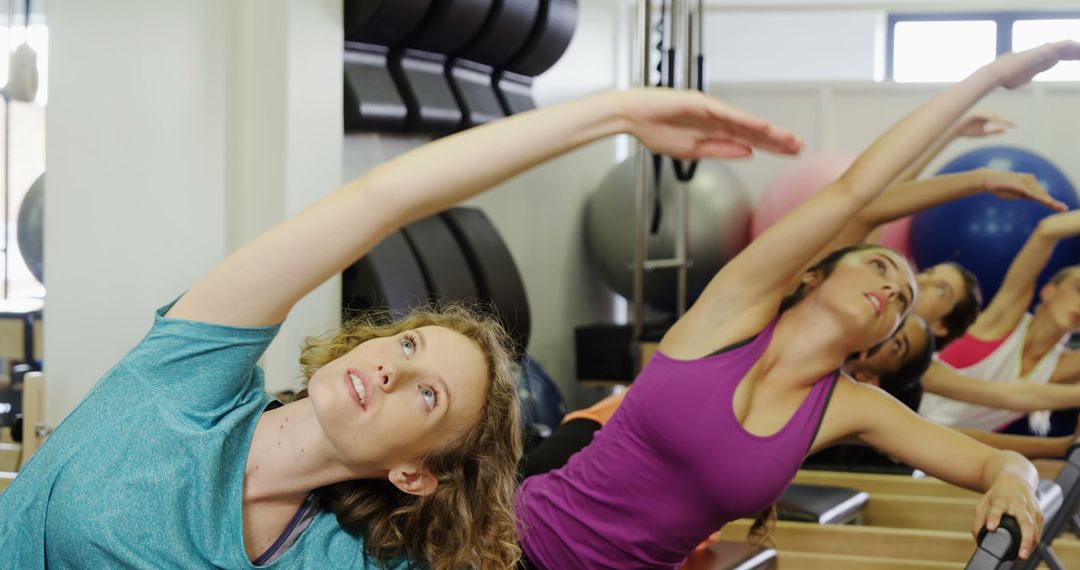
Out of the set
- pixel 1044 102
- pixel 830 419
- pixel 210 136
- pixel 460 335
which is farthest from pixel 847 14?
pixel 460 335

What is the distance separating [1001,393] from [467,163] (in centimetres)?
295

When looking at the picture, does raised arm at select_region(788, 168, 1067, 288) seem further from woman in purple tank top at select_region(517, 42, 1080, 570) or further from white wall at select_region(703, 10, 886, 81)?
white wall at select_region(703, 10, 886, 81)

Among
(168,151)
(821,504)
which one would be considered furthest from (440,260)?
(821,504)

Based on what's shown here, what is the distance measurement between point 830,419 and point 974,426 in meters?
2.12

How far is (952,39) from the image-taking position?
8055 millimetres

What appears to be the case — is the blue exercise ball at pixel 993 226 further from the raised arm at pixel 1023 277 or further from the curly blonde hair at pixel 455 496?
the curly blonde hair at pixel 455 496

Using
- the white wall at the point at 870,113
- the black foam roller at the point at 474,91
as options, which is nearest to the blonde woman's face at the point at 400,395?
the black foam roller at the point at 474,91

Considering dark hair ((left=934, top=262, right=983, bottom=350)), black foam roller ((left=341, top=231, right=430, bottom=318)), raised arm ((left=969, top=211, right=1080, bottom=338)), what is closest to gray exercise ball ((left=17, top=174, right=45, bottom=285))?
black foam roller ((left=341, top=231, right=430, bottom=318))

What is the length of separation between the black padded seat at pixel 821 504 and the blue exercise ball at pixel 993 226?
203cm

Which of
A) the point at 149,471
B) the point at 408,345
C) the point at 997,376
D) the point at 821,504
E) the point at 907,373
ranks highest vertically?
the point at 408,345

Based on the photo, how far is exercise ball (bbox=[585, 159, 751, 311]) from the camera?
16.9 feet

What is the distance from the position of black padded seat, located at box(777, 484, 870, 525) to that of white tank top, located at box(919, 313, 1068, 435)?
0.85 m

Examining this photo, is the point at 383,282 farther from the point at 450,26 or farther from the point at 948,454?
the point at 948,454

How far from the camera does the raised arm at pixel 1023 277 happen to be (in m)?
3.93
